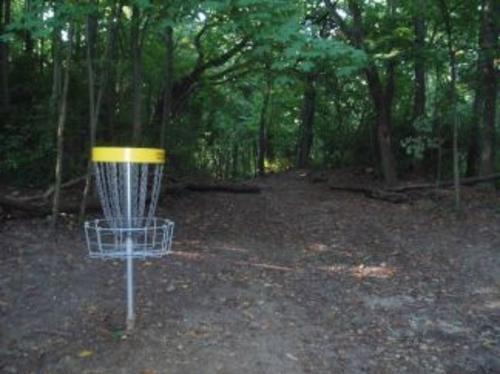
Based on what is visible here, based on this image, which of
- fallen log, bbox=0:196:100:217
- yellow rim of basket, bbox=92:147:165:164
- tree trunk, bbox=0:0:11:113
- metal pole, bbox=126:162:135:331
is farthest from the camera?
tree trunk, bbox=0:0:11:113

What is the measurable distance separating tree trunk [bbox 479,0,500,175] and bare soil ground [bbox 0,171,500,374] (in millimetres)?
2747

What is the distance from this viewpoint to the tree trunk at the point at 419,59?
1051cm

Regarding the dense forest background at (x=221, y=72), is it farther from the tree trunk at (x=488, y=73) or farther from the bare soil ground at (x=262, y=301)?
the bare soil ground at (x=262, y=301)

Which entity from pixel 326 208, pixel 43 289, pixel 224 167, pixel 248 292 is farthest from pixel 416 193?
pixel 224 167

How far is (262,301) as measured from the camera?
19.4ft

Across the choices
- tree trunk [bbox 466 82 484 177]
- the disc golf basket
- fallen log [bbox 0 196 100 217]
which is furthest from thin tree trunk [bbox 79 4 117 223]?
tree trunk [bbox 466 82 484 177]

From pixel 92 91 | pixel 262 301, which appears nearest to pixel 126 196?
pixel 262 301

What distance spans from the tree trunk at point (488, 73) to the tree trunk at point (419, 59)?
3.21 ft

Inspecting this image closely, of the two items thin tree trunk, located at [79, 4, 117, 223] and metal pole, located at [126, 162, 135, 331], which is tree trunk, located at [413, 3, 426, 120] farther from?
metal pole, located at [126, 162, 135, 331]

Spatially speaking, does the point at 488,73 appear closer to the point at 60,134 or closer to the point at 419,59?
the point at 419,59

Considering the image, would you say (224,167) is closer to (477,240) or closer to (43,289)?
(477,240)

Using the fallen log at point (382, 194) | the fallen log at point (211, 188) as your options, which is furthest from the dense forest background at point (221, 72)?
the fallen log at point (211, 188)

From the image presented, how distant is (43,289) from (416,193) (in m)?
7.79

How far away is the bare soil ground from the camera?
4812 millimetres
